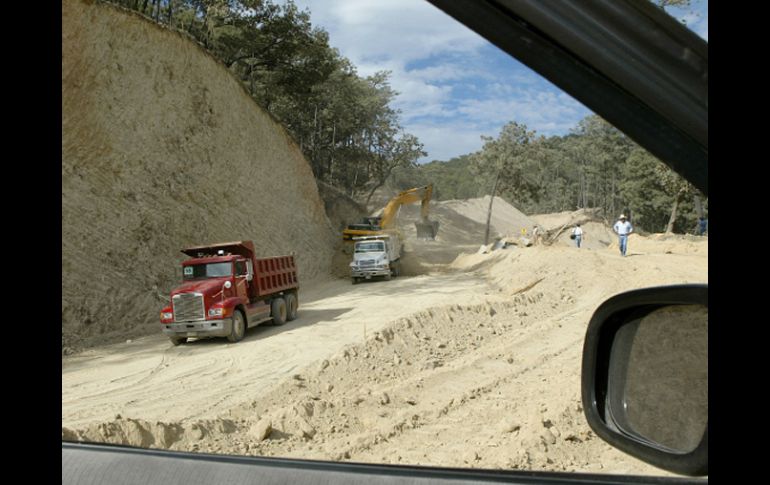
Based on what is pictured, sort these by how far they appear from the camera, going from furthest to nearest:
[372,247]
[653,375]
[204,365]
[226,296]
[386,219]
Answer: [386,219], [372,247], [226,296], [204,365], [653,375]

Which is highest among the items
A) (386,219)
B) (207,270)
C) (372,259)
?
(386,219)

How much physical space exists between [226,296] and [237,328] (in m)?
0.53

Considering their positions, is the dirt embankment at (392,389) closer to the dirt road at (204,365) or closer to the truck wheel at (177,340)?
the dirt road at (204,365)

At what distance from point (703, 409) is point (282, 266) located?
10425 mm

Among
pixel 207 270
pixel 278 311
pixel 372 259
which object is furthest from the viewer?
pixel 372 259

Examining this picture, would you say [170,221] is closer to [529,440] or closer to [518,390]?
[518,390]

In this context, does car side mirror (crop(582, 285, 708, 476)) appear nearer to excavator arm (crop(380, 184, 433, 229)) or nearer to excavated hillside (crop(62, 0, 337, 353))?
excavated hillside (crop(62, 0, 337, 353))

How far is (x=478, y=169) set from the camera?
1114 inches

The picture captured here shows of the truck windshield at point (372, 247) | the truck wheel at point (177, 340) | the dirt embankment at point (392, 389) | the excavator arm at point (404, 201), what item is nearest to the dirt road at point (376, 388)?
the dirt embankment at point (392, 389)

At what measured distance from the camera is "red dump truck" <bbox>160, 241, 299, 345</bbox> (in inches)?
329

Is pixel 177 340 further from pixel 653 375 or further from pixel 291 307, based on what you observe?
pixel 653 375

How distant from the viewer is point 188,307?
8406 mm

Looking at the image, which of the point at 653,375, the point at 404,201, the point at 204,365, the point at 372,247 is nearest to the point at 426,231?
the point at 404,201

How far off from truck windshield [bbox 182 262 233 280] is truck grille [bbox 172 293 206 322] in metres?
0.70
